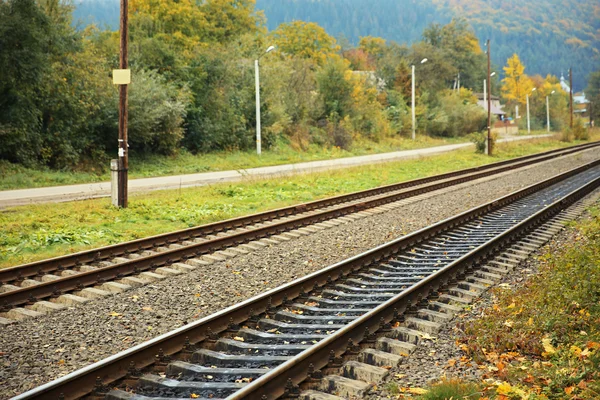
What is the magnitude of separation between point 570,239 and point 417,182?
12.1 meters

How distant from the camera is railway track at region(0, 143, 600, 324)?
8.60 m

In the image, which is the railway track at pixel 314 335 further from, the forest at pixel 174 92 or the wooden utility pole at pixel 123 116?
the forest at pixel 174 92

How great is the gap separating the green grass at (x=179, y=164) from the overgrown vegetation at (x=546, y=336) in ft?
62.3

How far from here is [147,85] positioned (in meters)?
29.0

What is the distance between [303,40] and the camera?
81188 millimetres

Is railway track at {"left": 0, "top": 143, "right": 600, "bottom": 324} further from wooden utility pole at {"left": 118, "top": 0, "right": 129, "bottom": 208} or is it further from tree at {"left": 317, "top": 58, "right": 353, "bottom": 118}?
tree at {"left": 317, "top": 58, "right": 353, "bottom": 118}

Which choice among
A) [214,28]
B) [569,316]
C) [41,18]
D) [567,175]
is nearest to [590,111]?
[214,28]

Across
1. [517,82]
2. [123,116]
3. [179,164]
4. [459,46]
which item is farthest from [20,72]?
[517,82]

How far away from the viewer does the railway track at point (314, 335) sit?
18.3ft

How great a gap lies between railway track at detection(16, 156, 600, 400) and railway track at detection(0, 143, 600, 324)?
2.54m

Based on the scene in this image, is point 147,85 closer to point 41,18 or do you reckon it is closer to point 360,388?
point 41,18

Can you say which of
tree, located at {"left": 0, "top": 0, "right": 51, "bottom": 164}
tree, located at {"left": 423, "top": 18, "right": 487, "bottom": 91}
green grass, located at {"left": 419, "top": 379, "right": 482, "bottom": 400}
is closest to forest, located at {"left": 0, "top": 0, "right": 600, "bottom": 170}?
tree, located at {"left": 0, "top": 0, "right": 51, "bottom": 164}

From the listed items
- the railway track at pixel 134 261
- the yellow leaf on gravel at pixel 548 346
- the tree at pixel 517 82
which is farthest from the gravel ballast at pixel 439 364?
the tree at pixel 517 82

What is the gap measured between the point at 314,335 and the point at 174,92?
2704cm
